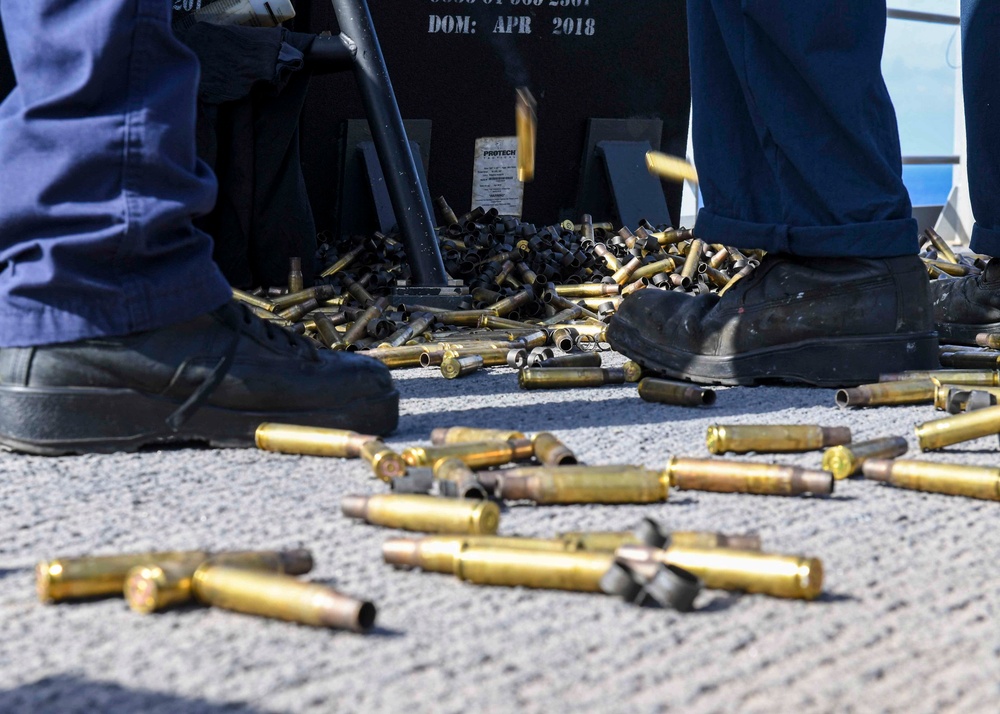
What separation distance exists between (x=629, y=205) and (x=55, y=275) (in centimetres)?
561

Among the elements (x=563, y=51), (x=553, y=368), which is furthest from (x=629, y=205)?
(x=553, y=368)

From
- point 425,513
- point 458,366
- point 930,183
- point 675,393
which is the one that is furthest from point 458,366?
point 930,183

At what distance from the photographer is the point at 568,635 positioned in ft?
4.35

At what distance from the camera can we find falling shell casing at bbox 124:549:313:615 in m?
1.39

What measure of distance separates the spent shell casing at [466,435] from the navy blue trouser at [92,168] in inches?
23.9

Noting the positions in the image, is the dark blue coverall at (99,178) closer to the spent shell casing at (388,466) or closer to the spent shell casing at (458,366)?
the spent shell casing at (388,466)

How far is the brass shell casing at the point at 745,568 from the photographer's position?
4.64ft

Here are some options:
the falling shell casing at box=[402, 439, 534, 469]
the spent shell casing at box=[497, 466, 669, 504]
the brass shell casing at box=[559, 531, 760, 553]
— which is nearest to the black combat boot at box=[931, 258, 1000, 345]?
A: the falling shell casing at box=[402, 439, 534, 469]

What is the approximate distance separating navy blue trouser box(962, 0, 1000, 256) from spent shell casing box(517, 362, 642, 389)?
1638 millimetres

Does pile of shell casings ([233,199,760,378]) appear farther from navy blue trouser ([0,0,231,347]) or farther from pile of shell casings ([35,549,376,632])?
pile of shell casings ([35,549,376,632])

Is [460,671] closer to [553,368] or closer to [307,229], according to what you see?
[553,368]

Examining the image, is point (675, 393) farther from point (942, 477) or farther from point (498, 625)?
point (498, 625)

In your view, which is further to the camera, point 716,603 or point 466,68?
point 466,68

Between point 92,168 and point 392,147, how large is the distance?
2.97 metres
